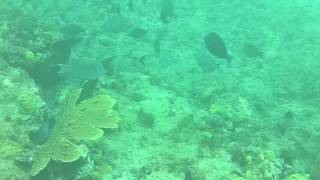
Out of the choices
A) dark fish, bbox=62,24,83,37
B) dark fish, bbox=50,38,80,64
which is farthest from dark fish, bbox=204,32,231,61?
dark fish, bbox=62,24,83,37

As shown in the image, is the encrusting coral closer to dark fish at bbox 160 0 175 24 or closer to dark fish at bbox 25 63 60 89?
dark fish at bbox 25 63 60 89

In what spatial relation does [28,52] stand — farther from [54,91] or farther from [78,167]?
[78,167]

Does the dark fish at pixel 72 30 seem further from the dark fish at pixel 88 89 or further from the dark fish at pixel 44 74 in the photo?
the dark fish at pixel 88 89

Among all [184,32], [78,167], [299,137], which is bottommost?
[184,32]

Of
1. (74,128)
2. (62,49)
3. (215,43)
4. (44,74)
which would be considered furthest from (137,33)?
(74,128)

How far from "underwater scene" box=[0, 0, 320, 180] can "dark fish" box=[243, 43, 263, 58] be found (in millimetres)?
27

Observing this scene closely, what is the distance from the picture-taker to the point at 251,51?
33.2 feet

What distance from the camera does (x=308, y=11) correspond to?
13055mm

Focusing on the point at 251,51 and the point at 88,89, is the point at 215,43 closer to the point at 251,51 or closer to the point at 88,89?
the point at 88,89

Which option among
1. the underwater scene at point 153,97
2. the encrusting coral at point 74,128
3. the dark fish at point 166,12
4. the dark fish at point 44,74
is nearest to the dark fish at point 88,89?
the underwater scene at point 153,97

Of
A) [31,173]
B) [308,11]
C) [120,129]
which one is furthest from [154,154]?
[308,11]

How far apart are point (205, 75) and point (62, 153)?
4.45m

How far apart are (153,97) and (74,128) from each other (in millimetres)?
2335

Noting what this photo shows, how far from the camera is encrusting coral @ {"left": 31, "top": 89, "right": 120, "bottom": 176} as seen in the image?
208 inches
